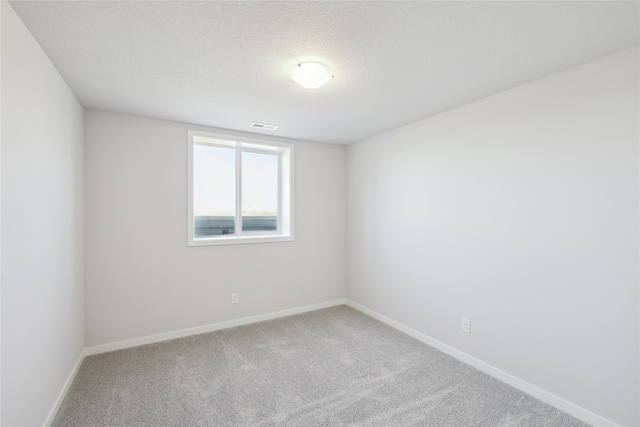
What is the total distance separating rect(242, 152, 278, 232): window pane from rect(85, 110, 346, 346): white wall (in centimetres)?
33

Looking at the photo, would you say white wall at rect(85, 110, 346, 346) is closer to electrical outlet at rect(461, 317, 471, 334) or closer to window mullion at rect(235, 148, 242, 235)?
window mullion at rect(235, 148, 242, 235)

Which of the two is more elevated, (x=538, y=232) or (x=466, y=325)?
(x=538, y=232)

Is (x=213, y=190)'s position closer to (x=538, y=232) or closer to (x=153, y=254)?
(x=153, y=254)

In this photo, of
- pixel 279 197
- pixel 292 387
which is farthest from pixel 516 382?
pixel 279 197

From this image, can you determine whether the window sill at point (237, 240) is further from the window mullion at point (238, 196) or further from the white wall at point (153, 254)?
the window mullion at point (238, 196)

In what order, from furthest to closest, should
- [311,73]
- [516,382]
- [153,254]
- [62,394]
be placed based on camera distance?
[153,254]
[516,382]
[62,394]
[311,73]

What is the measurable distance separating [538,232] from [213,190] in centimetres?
334

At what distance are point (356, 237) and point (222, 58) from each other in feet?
9.55

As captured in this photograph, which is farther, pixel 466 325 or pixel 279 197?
pixel 279 197

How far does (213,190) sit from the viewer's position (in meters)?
3.62

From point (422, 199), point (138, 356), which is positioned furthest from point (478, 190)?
point (138, 356)

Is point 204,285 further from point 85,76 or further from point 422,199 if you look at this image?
point 422,199

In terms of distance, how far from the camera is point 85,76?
7.02 feet

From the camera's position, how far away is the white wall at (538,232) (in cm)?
182
